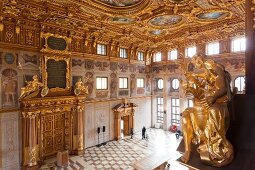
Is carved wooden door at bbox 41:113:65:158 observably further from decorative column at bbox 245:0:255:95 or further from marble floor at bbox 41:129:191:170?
decorative column at bbox 245:0:255:95

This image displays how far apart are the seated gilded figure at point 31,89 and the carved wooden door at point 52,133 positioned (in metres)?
1.90

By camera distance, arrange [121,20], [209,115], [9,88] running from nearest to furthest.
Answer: [209,115]
[9,88]
[121,20]

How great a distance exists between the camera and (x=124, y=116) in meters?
17.6

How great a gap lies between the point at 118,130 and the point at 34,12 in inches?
449

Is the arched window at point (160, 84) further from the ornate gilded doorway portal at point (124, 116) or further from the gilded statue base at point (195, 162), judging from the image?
the gilded statue base at point (195, 162)

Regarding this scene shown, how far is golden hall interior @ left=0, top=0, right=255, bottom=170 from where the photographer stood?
969 cm

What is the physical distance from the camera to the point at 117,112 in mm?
15961

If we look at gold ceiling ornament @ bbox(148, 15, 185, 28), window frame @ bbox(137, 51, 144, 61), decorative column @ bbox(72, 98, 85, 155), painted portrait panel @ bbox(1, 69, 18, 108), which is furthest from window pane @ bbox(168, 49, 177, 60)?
painted portrait panel @ bbox(1, 69, 18, 108)

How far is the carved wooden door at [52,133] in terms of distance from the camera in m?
11.7

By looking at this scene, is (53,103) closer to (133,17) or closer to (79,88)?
(79,88)

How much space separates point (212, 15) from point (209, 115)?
1095 cm

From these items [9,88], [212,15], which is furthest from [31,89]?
[212,15]

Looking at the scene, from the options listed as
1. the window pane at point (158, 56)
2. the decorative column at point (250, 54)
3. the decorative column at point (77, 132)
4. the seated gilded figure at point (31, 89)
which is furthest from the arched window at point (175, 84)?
the decorative column at point (250, 54)

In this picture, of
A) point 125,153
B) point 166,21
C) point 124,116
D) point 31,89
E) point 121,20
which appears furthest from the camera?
point 124,116
